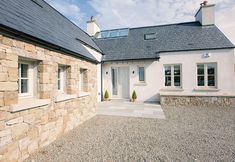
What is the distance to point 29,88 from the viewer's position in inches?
168

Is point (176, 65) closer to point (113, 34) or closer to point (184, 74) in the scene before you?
point (184, 74)

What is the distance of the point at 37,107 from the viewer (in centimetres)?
406

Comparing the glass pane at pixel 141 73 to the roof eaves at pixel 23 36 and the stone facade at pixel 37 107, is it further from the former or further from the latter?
the roof eaves at pixel 23 36

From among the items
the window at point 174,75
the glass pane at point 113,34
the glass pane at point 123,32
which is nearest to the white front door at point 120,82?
the window at point 174,75

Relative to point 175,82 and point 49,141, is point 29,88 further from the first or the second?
point 175,82

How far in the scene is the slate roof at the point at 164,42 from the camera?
11.8 metres

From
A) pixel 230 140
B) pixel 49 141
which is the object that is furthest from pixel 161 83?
pixel 49 141

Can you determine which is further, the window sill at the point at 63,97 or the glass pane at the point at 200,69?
the glass pane at the point at 200,69

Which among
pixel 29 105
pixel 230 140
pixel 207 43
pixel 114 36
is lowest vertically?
pixel 230 140

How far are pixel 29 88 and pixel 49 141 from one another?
1.64m

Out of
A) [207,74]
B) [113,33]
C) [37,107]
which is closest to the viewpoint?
[37,107]

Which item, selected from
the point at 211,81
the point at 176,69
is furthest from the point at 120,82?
the point at 211,81

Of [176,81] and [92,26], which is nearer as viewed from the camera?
[176,81]

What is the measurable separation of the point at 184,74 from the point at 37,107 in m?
→ 10.8
